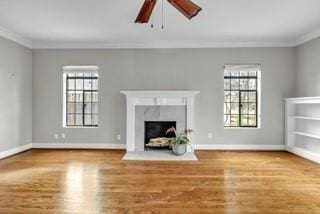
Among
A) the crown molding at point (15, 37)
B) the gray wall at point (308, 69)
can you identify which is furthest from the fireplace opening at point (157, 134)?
the crown molding at point (15, 37)

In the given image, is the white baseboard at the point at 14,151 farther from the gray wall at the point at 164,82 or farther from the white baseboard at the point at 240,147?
the white baseboard at the point at 240,147

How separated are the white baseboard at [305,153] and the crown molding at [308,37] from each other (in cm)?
255

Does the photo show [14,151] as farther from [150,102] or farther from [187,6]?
[187,6]

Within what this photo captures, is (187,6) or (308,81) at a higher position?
(187,6)

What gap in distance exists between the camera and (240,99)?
6.05 meters

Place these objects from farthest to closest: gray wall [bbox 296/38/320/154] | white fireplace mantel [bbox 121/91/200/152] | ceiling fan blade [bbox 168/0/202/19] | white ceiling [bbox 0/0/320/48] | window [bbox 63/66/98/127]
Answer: window [bbox 63/66/98/127] → white fireplace mantel [bbox 121/91/200/152] → gray wall [bbox 296/38/320/154] → white ceiling [bbox 0/0/320/48] → ceiling fan blade [bbox 168/0/202/19]

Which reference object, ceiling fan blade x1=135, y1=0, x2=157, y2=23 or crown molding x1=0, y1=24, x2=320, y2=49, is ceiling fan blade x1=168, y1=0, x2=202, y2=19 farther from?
crown molding x1=0, y1=24, x2=320, y2=49

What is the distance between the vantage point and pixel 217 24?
15.0 ft

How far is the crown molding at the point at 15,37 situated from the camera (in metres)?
4.94

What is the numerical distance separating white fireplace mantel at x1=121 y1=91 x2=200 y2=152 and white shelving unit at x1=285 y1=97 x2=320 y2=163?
A: 7.85 feet

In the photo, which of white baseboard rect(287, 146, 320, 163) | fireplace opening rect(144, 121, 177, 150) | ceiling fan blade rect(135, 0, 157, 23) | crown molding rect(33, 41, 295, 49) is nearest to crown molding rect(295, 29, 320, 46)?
crown molding rect(33, 41, 295, 49)

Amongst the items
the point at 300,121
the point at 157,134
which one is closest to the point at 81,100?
the point at 157,134

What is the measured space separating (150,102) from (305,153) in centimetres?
374

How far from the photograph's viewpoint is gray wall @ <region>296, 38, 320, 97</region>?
4984 mm
